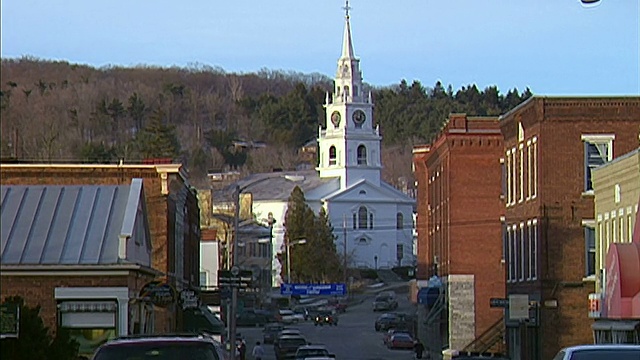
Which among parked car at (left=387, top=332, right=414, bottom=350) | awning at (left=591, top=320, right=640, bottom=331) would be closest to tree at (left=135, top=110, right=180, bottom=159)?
parked car at (left=387, top=332, right=414, bottom=350)

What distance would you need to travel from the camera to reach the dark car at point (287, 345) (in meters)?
64.8

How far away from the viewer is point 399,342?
79.9 meters

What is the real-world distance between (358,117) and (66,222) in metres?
126

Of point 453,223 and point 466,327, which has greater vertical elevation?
point 453,223

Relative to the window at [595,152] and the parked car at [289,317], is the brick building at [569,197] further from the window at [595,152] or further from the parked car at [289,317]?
the parked car at [289,317]

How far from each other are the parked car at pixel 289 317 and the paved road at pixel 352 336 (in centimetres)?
62

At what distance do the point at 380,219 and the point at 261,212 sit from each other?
44.1 ft

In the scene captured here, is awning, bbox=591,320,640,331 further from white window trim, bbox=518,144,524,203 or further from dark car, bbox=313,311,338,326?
dark car, bbox=313,311,338,326

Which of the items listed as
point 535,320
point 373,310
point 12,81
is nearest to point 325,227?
point 373,310

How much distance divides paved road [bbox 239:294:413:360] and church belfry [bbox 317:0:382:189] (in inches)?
1377

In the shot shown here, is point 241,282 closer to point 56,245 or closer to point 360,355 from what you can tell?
point 56,245

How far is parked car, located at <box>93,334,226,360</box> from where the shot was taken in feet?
62.0

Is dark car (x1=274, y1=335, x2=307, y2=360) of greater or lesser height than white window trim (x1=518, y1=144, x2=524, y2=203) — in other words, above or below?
below

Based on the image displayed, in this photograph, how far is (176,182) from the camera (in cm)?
4866
